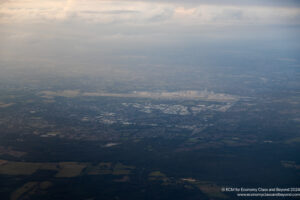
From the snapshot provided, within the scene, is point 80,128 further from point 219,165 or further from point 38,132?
point 219,165

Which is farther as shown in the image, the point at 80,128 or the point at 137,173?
the point at 80,128

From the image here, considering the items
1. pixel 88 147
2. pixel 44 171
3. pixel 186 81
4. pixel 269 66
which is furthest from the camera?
pixel 269 66

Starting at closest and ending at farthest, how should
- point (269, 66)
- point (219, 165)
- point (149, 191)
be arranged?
point (149, 191)
point (219, 165)
point (269, 66)

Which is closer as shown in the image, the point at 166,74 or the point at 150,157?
the point at 150,157

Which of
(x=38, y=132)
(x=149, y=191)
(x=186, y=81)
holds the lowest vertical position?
(x=149, y=191)

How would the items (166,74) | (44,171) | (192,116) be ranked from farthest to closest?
(166,74), (192,116), (44,171)

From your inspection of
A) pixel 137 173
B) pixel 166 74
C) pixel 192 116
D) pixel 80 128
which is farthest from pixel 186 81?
pixel 137 173

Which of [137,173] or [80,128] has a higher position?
[80,128]

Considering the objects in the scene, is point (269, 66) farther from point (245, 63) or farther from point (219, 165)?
point (219, 165)

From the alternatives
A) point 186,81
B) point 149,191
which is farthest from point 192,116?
point 186,81
